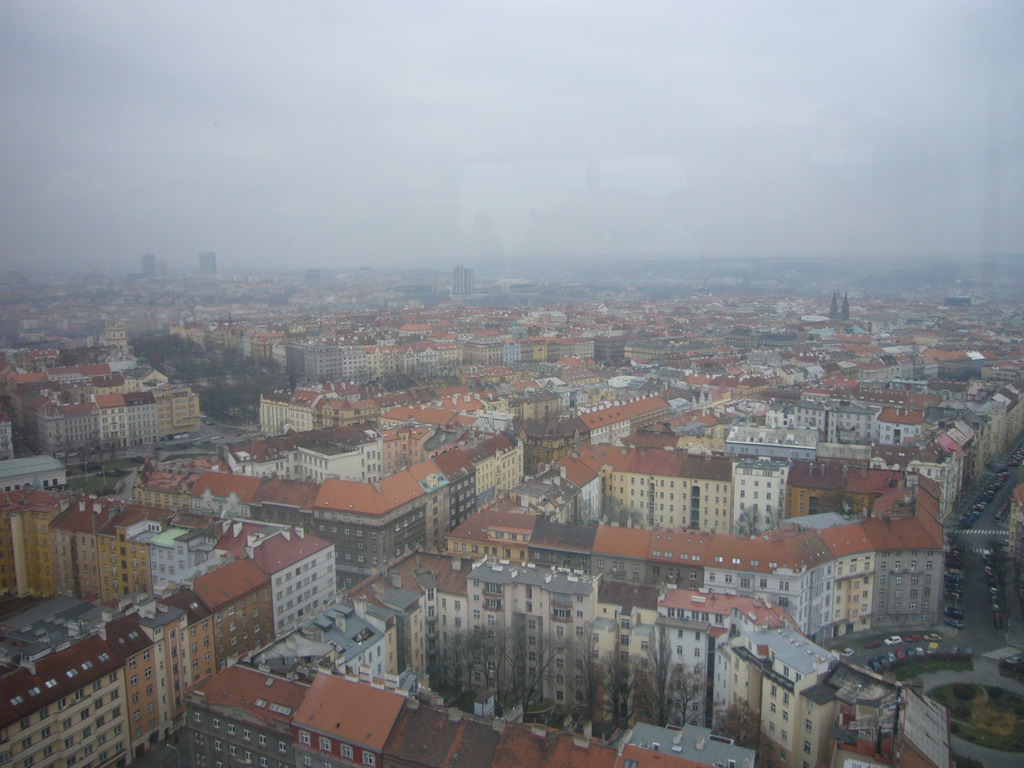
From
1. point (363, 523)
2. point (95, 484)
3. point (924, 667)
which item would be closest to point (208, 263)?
point (95, 484)

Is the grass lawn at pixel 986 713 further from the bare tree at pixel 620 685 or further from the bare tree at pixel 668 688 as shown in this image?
the bare tree at pixel 620 685

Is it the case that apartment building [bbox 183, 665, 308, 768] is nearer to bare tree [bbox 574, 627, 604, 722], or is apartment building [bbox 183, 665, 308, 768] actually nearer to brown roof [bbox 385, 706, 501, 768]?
brown roof [bbox 385, 706, 501, 768]

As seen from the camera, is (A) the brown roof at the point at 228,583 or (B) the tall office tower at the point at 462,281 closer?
(A) the brown roof at the point at 228,583

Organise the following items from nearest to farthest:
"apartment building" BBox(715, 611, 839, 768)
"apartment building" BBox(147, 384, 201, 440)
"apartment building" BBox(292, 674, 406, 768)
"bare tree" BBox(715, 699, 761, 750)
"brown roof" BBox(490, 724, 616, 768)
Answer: "brown roof" BBox(490, 724, 616, 768) → "apartment building" BBox(292, 674, 406, 768) → "apartment building" BBox(715, 611, 839, 768) → "bare tree" BBox(715, 699, 761, 750) → "apartment building" BBox(147, 384, 201, 440)

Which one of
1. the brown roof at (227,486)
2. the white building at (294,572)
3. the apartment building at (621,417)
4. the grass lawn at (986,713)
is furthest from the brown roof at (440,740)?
the apartment building at (621,417)

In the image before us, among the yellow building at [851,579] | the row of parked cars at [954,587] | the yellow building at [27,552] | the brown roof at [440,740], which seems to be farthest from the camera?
the yellow building at [27,552]

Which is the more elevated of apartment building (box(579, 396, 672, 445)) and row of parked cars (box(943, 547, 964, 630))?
apartment building (box(579, 396, 672, 445))

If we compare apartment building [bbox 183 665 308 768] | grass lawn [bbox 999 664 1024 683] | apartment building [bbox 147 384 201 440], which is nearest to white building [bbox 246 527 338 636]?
apartment building [bbox 183 665 308 768]
